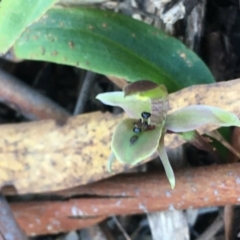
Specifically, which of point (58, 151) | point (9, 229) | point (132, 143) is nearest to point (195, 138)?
point (132, 143)

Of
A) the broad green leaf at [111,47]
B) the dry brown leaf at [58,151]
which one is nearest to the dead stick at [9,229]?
the dry brown leaf at [58,151]

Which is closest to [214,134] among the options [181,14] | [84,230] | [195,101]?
[195,101]

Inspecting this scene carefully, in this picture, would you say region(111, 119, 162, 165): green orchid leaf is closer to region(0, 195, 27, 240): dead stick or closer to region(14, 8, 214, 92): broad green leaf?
region(14, 8, 214, 92): broad green leaf

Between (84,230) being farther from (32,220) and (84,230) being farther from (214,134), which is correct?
(214,134)

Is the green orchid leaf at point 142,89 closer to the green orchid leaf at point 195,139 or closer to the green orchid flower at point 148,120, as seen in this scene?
the green orchid flower at point 148,120

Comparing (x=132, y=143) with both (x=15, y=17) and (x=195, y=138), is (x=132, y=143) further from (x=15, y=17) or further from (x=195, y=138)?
(x=15, y=17)

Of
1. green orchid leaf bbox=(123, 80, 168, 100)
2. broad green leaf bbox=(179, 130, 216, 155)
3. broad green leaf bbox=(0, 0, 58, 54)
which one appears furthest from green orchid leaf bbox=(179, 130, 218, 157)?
broad green leaf bbox=(0, 0, 58, 54)

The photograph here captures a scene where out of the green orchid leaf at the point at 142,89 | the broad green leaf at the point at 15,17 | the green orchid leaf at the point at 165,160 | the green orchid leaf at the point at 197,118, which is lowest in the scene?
the green orchid leaf at the point at 165,160
